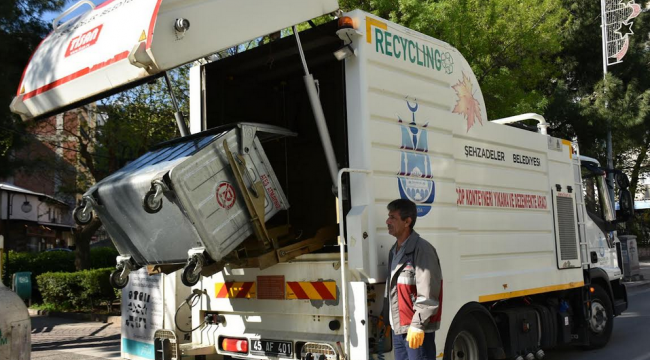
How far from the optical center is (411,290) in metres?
4.27

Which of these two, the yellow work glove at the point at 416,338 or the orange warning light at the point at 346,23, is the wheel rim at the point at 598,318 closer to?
the yellow work glove at the point at 416,338

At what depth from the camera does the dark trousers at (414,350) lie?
4.23 metres

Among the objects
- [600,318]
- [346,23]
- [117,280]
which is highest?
[346,23]

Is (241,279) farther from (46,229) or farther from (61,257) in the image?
(46,229)

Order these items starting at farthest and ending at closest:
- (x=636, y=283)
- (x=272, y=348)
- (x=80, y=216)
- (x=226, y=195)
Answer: (x=636, y=283)
(x=272, y=348)
(x=80, y=216)
(x=226, y=195)

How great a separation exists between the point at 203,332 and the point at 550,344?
3825mm

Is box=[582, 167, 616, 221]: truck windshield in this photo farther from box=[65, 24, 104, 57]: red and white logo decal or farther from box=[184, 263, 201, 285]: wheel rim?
box=[65, 24, 104, 57]: red and white logo decal

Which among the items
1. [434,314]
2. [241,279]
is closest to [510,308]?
[434,314]

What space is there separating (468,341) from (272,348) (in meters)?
1.74

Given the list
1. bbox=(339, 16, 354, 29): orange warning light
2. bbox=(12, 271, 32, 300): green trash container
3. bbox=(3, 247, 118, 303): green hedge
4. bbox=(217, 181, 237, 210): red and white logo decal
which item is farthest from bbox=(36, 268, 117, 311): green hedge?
bbox=(339, 16, 354, 29): orange warning light

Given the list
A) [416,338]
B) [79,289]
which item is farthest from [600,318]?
[79,289]

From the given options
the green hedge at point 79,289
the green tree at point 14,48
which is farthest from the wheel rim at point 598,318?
the green hedge at point 79,289

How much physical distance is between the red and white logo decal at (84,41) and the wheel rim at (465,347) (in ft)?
12.4

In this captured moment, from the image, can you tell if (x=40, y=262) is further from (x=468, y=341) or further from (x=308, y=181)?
(x=468, y=341)
